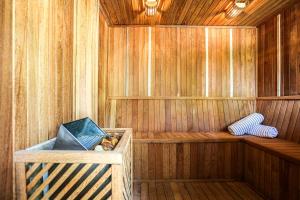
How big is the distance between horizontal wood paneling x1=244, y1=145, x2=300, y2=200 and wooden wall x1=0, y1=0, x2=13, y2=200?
7.92 ft

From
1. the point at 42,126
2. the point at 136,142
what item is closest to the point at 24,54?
the point at 42,126

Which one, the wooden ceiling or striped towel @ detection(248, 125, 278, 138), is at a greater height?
the wooden ceiling

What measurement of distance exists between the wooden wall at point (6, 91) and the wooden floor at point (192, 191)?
1885mm

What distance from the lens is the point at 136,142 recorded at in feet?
11.0

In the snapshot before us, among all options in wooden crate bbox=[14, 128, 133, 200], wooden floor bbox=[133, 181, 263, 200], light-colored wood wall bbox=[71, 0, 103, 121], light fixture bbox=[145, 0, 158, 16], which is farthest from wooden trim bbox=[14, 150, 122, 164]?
light fixture bbox=[145, 0, 158, 16]

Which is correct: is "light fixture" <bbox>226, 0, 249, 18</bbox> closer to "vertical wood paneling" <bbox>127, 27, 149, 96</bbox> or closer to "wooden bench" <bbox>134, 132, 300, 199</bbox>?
"vertical wood paneling" <bbox>127, 27, 149, 96</bbox>

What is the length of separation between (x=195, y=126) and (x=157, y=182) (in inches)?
48.2

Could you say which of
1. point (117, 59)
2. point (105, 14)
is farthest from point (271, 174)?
point (105, 14)

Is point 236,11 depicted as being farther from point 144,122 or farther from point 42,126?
point 42,126

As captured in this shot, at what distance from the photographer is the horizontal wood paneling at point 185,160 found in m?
3.36

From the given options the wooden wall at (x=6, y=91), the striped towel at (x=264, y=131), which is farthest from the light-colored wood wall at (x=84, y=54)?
the striped towel at (x=264, y=131)

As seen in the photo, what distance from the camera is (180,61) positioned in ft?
13.4

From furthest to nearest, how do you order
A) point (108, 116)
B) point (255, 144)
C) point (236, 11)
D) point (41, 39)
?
point (108, 116), point (236, 11), point (255, 144), point (41, 39)

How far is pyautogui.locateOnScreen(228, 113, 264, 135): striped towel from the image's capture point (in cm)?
363
